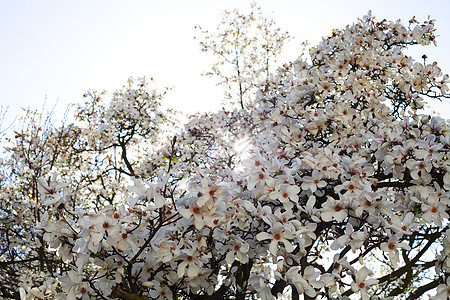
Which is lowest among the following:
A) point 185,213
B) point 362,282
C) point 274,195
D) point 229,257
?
point 362,282

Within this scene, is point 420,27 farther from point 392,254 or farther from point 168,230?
point 168,230

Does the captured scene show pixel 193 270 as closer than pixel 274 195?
Yes

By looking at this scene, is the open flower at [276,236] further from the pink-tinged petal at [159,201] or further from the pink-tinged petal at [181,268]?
the pink-tinged petal at [159,201]

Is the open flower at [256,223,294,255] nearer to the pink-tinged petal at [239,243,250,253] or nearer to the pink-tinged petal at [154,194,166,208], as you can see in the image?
the pink-tinged petal at [239,243,250,253]

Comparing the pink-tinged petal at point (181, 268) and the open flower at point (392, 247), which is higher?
the open flower at point (392, 247)

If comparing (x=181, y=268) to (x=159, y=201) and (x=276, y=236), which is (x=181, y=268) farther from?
(x=276, y=236)

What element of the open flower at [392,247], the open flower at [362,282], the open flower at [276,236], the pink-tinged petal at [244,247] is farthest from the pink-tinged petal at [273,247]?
the open flower at [392,247]

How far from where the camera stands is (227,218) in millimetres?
2014

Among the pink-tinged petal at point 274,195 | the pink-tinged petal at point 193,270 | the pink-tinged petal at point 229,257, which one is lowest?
the pink-tinged petal at point 193,270

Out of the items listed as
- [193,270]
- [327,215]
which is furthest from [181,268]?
[327,215]

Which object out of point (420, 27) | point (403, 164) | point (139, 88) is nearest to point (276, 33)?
point (139, 88)

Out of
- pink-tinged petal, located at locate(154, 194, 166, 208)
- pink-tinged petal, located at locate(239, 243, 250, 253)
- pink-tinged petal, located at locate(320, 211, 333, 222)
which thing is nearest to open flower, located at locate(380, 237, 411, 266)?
pink-tinged petal, located at locate(320, 211, 333, 222)

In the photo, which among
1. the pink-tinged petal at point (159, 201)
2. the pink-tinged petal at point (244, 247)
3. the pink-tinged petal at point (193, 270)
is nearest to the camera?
the pink-tinged petal at point (159, 201)

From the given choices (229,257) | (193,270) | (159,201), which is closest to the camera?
(159,201)
